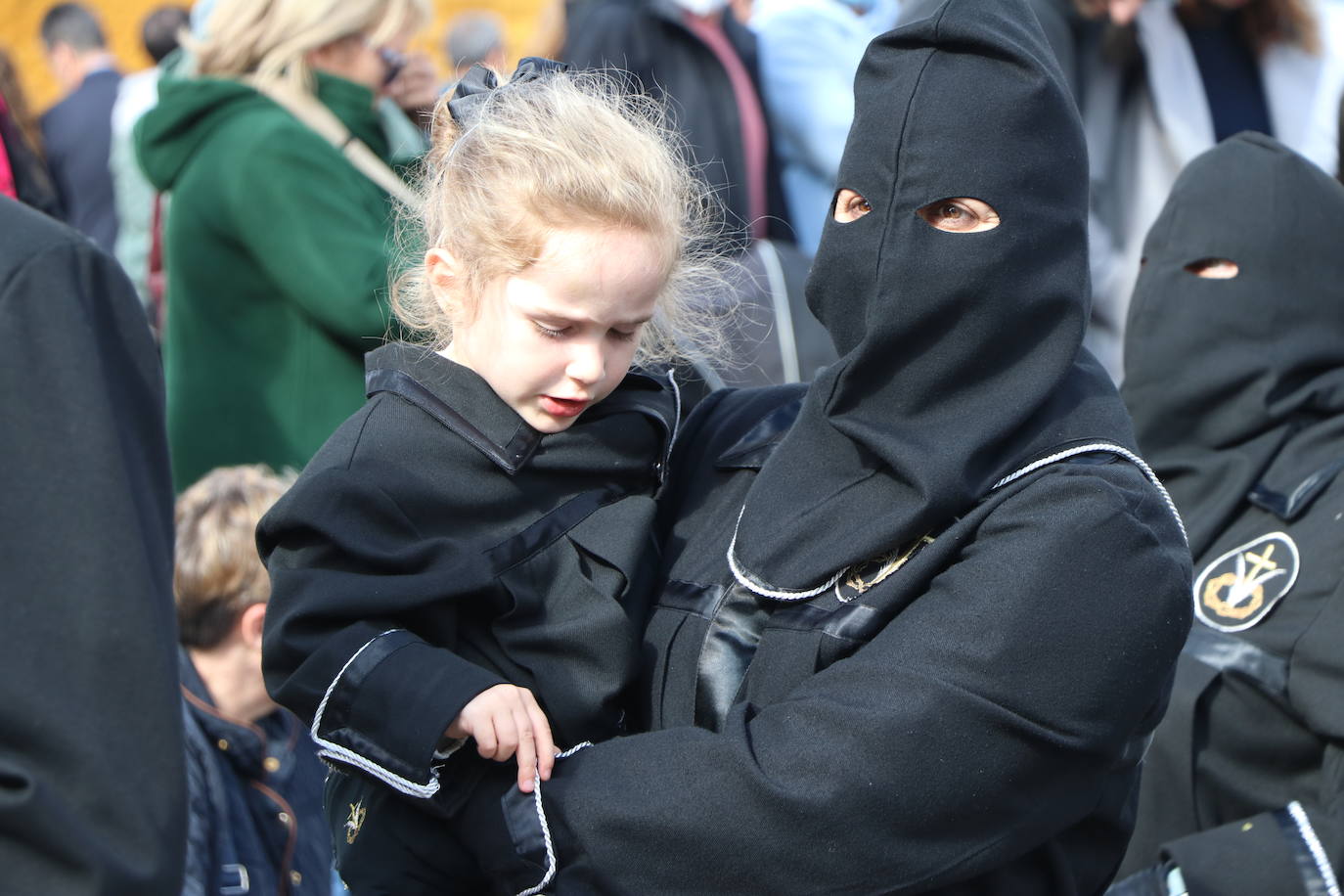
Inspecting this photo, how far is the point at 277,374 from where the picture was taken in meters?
4.00

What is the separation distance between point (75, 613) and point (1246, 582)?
2.24 meters

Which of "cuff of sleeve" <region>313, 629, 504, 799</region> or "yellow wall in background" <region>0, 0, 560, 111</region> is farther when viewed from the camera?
"yellow wall in background" <region>0, 0, 560, 111</region>

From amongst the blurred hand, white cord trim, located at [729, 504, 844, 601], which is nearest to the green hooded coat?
the blurred hand

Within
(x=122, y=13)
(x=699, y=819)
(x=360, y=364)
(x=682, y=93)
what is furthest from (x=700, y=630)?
(x=122, y=13)

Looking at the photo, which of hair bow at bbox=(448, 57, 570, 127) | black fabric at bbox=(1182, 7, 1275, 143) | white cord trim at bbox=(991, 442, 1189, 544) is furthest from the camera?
black fabric at bbox=(1182, 7, 1275, 143)

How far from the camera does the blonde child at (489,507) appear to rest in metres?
2.02

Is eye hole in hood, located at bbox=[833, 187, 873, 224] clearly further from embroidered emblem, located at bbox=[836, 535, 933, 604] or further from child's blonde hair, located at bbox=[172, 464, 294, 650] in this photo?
child's blonde hair, located at bbox=[172, 464, 294, 650]

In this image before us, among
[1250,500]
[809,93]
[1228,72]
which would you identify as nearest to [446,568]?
[1250,500]

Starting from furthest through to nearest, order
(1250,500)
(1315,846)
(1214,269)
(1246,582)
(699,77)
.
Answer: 1. (699,77)
2. (1214,269)
3. (1250,500)
4. (1246,582)
5. (1315,846)

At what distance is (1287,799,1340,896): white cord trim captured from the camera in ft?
8.52

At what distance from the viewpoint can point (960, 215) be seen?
7.09ft

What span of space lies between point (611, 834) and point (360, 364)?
7.10 ft

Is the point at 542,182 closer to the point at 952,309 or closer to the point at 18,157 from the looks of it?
the point at 952,309

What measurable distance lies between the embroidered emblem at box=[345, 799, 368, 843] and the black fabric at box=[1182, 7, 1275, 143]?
162 inches
